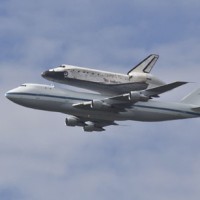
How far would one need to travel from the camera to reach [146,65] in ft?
417

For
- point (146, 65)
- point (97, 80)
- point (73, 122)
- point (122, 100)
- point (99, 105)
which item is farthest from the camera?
point (146, 65)

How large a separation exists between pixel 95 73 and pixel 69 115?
6.84 meters

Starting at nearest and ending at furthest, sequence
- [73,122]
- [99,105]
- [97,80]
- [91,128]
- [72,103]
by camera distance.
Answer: [99,105] < [72,103] < [97,80] < [91,128] < [73,122]

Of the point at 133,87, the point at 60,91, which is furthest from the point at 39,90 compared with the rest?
the point at 133,87

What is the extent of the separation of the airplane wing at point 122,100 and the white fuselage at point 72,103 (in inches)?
25.2

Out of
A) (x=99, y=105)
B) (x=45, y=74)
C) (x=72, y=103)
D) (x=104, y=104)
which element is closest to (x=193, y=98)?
(x=104, y=104)

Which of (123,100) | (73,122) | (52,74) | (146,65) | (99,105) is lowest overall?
(73,122)

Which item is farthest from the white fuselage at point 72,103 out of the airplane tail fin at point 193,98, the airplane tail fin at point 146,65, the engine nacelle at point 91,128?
the airplane tail fin at point 146,65

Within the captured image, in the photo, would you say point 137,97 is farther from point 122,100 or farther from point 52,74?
point 52,74

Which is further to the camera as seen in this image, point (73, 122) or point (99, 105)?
point (73, 122)

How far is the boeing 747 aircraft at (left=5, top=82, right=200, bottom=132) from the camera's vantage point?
11756cm

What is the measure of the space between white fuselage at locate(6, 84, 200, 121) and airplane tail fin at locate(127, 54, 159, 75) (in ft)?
15.3

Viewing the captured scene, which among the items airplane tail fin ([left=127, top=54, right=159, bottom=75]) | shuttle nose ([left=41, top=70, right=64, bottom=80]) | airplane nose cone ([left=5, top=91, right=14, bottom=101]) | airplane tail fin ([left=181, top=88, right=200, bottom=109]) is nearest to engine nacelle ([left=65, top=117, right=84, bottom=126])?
shuttle nose ([left=41, top=70, right=64, bottom=80])

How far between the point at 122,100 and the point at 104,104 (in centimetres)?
200
